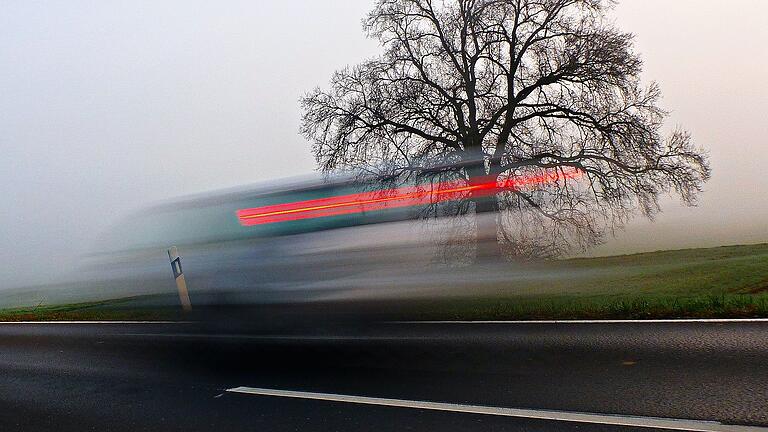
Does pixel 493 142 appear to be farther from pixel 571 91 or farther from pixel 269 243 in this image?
pixel 269 243

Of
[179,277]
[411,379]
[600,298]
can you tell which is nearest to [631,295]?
[600,298]

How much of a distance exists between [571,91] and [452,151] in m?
4.56

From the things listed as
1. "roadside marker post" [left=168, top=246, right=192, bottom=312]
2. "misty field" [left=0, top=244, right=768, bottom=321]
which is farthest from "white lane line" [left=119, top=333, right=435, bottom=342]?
"misty field" [left=0, top=244, right=768, bottom=321]

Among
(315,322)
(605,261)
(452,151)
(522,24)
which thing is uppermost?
(522,24)

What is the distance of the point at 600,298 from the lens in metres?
10.7

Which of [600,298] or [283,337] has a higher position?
[283,337]

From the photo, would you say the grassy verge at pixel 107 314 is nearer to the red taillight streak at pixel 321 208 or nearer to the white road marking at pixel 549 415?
the red taillight streak at pixel 321 208

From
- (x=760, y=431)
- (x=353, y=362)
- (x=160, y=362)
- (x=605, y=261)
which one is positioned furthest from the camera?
(x=605, y=261)

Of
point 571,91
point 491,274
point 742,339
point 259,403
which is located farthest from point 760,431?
point 571,91

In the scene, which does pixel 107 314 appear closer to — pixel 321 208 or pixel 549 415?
pixel 321 208

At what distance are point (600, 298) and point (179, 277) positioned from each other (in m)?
7.25

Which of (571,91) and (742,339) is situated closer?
(742,339)

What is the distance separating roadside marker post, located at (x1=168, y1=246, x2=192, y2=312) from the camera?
39.3ft

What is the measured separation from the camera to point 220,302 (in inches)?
445
